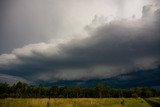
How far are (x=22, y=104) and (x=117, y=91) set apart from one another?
13638 centimetres

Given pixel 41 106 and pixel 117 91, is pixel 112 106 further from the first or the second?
pixel 117 91

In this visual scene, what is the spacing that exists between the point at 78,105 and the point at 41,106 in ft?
21.0

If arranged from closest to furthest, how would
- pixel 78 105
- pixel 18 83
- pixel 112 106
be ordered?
pixel 78 105
pixel 112 106
pixel 18 83

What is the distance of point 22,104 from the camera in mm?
28438

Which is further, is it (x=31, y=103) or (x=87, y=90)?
(x=87, y=90)

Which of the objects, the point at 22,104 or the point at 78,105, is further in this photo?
the point at 78,105

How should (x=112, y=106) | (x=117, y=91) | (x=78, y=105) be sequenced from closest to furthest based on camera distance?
(x=78, y=105), (x=112, y=106), (x=117, y=91)

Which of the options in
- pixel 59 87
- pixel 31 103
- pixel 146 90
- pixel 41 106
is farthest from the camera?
pixel 146 90

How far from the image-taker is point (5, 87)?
12581cm

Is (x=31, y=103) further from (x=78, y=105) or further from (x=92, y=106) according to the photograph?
(x=92, y=106)

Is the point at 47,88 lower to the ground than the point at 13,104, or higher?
higher

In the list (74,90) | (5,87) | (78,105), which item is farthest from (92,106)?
(74,90)

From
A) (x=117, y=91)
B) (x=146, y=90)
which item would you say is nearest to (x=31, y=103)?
(x=117, y=91)

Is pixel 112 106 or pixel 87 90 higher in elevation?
pixel 87 90
